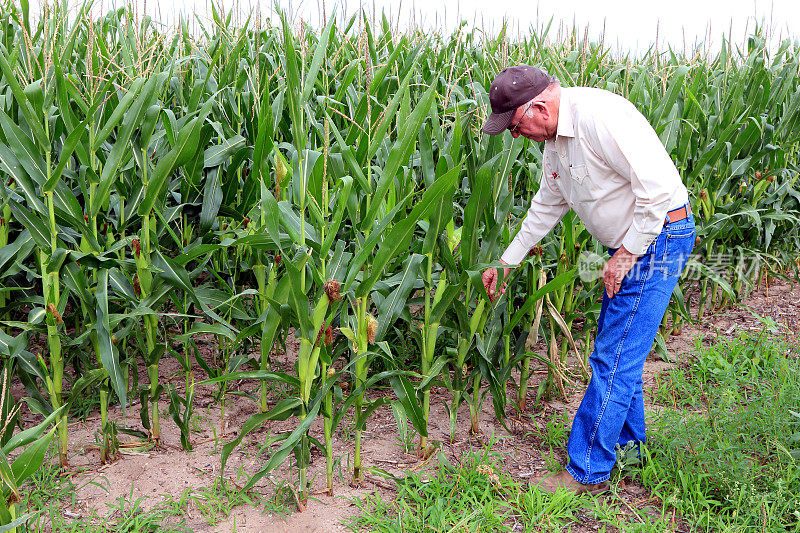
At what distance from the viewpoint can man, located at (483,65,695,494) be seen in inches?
102

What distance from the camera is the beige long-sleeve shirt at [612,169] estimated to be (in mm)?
2547

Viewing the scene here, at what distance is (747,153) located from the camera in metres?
4.76

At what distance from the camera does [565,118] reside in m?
2.67

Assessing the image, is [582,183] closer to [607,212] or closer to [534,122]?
[607,212]

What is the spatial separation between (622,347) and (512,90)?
3.82 feet

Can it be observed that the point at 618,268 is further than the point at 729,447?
No

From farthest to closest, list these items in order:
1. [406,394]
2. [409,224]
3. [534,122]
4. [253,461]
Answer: [253,461], [406,394], [534,122], [409,224]

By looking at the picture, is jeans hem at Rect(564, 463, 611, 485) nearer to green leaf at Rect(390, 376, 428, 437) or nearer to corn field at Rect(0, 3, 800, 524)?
corn field at Rect(0, 3, 800, 524)

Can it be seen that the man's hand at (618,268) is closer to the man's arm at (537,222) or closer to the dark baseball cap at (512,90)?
the man's arm at (537,222)

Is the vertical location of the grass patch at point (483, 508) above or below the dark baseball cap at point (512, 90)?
below

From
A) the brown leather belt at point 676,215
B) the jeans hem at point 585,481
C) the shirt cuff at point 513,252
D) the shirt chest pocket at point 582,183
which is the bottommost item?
the jeans hem at point 585,481

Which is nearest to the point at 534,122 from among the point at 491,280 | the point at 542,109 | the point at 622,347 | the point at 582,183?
the point at 542,109

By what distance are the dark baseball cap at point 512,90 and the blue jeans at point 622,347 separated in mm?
786

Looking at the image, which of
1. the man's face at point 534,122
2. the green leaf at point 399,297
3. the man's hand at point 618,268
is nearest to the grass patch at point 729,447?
the man's hand at point 618,268
